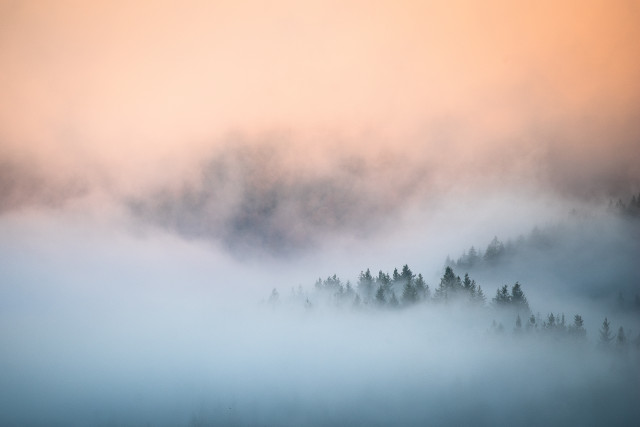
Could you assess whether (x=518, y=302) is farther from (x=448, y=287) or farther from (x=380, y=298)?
(x=380, y=298)

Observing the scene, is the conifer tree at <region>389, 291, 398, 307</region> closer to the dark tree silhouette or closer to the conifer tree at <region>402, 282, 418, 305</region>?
A: the conifer tree at <region>402, 282, 418, 305</region>

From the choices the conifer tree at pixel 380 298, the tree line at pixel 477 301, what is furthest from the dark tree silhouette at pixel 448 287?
the conifer tree at pixel 380 298

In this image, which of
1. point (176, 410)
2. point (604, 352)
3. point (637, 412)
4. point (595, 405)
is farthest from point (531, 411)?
point (176, 410)

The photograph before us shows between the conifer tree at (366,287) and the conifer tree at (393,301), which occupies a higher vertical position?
the conifer tree at (366,287)

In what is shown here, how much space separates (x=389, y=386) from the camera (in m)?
132

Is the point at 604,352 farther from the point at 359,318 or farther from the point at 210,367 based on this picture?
the point at 210,367

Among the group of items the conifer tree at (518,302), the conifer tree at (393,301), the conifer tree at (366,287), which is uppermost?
the conifer tree at (366,287)

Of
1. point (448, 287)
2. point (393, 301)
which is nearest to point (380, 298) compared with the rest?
point (393, 301)

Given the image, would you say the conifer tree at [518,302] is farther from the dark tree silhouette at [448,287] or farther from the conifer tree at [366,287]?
the conifer tree at [366,287]

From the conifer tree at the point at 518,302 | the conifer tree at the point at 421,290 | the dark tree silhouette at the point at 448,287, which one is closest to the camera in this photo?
the conifer tree at the point at 518,302

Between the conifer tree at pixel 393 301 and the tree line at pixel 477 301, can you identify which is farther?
the conifer tree at pixel 393 301

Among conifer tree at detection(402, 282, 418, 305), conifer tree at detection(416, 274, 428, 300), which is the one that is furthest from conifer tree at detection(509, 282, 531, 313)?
conifer tree at detection(402, 282, 418, 305)

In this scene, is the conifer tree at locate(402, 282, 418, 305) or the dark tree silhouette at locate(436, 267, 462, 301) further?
the conifer tree at locate(402, 282, 418, 305)

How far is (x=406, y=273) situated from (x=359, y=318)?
25776 mm
